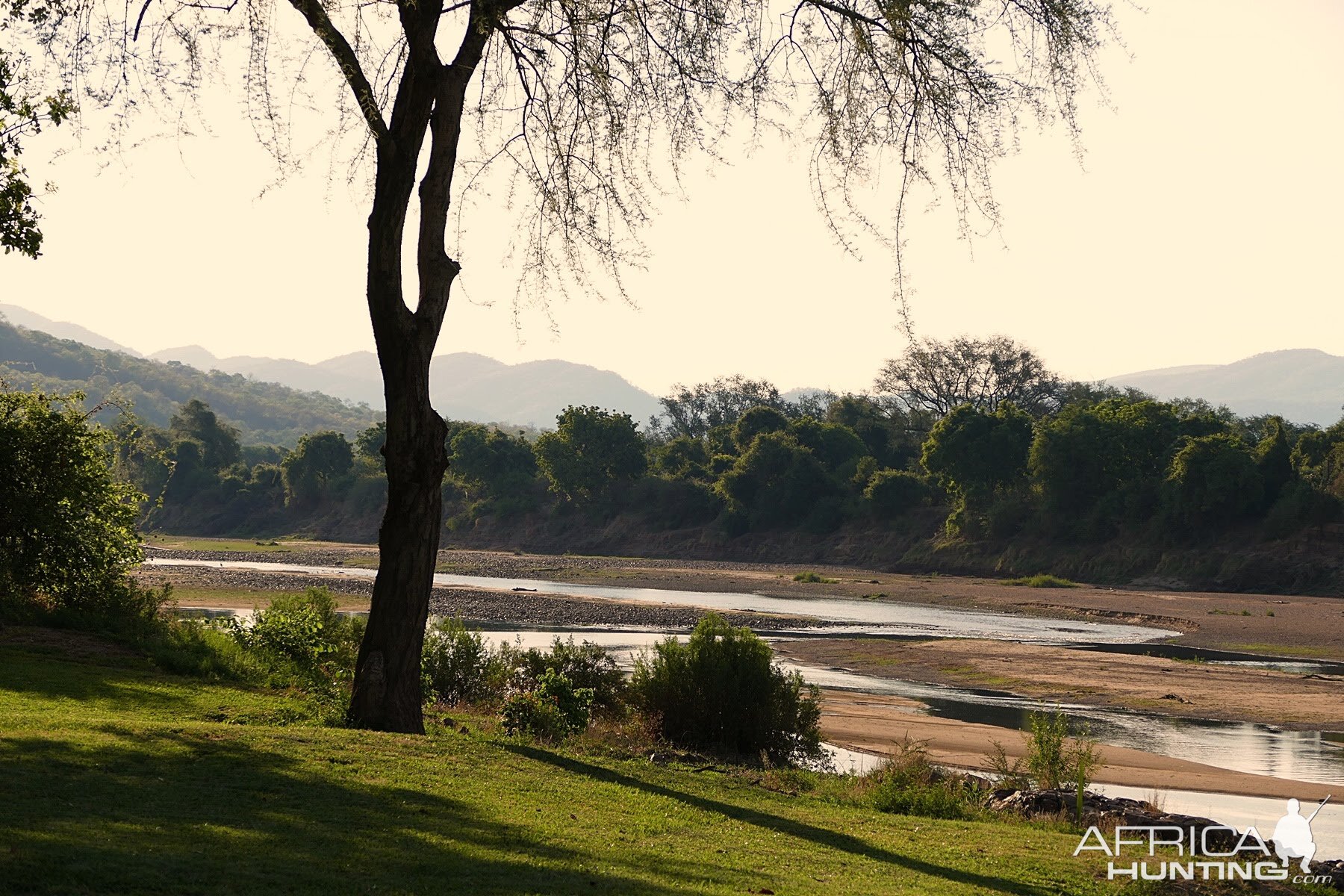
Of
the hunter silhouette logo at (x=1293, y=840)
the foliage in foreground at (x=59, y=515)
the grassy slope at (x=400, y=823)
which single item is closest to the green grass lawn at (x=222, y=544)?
the foliage in foreground at (x=59, y=515)

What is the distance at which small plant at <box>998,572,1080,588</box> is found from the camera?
245 feet

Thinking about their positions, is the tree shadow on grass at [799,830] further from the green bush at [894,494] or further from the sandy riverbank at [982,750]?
the green bush at [894,494]

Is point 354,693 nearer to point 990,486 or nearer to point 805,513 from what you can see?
point 990,486

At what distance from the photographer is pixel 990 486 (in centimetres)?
9188

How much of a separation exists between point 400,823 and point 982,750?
49.6 ft

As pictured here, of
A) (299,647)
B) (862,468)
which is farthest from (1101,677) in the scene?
(862,468)

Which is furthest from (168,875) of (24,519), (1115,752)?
(1115,752)

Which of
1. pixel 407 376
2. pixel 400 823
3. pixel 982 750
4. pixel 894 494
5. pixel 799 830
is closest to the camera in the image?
pixel 400 823

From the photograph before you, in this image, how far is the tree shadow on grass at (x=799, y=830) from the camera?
9453 millimetres

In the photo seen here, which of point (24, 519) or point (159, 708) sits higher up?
point (24, 519)

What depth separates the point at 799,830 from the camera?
11031 millimetres

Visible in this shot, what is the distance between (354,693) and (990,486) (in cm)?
8336

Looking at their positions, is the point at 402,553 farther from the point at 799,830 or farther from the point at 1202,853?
the point at 1202,853

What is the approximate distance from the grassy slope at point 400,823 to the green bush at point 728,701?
473cm
